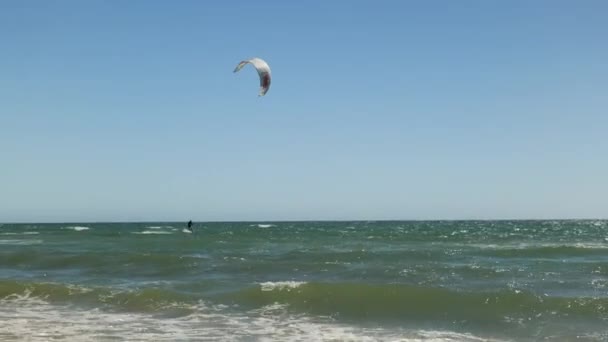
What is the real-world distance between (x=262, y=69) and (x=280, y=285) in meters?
6.05

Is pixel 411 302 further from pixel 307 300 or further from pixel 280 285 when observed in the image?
pixel 280 285

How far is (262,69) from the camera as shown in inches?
440

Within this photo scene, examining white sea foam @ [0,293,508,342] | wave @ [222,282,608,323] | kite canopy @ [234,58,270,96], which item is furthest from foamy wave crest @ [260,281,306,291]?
kite canopy @ [234,58,270,96]

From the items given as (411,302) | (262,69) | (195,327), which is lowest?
(195,327)

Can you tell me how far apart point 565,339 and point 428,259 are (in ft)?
40.4

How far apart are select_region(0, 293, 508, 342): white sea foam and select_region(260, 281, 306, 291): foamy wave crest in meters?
1.86

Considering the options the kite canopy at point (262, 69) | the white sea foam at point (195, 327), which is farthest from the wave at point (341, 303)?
the kite canopy at point (262, 69)

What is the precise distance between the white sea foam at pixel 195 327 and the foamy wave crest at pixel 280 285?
1.86 meters

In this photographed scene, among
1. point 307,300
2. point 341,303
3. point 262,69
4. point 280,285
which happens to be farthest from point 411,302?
point 262,69

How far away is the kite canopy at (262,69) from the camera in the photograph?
10.7 m

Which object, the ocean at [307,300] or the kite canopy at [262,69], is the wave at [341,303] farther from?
the kite canopy at [262,69]

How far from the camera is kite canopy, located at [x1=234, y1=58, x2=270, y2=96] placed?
10.7 metres

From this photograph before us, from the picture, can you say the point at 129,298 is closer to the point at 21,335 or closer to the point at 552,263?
the point at 21,335

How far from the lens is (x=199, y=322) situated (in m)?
11.4
